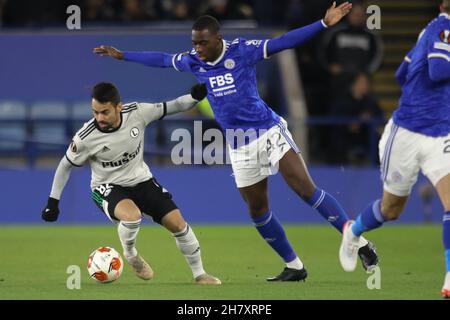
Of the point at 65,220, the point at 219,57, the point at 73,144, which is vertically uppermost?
the point at 219,57

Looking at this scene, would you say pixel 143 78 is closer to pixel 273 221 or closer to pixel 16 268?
pixel 16 268

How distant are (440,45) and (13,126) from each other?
1017cm

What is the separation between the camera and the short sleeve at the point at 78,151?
1021 cm

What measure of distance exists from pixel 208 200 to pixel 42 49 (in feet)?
12.8

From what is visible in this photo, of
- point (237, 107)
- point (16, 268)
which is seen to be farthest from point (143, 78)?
point (237, 107)

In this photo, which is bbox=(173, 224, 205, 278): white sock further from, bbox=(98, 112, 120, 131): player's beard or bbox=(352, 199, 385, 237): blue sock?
bbox=(352, 199, 385, 237): blue sock

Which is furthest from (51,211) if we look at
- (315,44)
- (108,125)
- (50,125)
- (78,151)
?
(315,44)

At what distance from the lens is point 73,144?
10.3 meters

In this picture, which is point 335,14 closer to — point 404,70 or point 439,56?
point 404,70

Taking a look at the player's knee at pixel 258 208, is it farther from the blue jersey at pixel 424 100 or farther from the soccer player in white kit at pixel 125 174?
the blue jersey at pixel 424 100

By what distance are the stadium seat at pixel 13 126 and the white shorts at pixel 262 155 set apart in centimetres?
760

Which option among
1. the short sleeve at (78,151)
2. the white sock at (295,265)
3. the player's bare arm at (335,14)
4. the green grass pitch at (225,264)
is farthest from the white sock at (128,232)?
the player's bare arm at (335,14)

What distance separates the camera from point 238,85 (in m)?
10.3

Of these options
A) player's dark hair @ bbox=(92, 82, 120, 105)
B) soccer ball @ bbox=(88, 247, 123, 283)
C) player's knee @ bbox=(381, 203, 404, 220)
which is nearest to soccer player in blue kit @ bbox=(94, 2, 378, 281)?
player's dark hair @ bbox=(92, 82, 120, 105)
